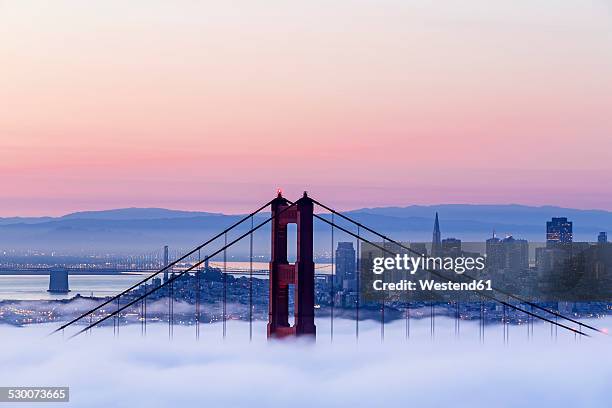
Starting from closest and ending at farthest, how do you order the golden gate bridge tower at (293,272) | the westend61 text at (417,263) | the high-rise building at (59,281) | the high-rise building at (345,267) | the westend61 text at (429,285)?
the golden gate bridge tower at (293,272)
the westend61 text at (417,263)
the westend61 text at (429,285)
the high-rise building at (345,267)
the high-rise building at (59,281)

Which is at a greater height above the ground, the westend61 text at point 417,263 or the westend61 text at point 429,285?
the westend61 text at point 417,263

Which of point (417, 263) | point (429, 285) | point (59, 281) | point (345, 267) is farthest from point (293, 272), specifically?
point (59, 281)

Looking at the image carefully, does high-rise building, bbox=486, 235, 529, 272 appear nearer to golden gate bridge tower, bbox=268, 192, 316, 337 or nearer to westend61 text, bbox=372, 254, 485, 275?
westend61 text, bbox=372, 254, 485, 275

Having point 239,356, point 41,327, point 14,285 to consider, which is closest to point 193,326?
point 41,327

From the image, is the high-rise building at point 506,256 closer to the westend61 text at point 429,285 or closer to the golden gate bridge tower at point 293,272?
the westend61 text at point 429,285

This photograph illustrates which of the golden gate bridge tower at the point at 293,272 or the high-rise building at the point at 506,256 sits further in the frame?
the high-rise building at the point at 506,256

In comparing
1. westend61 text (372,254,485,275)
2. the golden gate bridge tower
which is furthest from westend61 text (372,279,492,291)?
the golden gate bridge tower

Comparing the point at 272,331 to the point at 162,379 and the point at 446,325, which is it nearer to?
the point at 162,379

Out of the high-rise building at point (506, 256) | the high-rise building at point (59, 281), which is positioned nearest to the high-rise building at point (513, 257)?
the high-rise building at point (506, 256)
